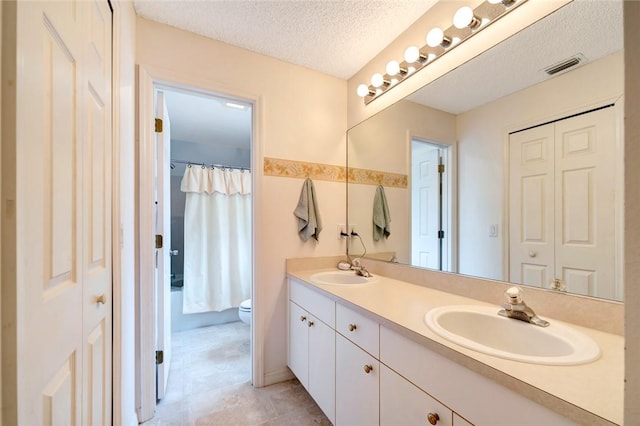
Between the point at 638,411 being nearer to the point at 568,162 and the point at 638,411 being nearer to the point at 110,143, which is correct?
the point at 568,162

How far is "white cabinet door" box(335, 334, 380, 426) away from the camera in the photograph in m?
1.07

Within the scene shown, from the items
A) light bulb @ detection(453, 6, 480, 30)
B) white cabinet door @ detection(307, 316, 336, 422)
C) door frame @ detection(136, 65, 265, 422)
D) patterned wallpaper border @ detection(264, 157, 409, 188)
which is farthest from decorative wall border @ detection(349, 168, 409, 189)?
door frame @ detection(136, 65, 265, 422)

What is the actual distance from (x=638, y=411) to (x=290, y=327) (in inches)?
69.1

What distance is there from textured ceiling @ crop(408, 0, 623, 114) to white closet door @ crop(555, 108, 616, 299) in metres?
0.25

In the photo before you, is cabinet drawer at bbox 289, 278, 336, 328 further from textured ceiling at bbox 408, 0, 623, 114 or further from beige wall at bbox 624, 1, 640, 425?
textured ceiling at bbox 408, 0, 623, 114

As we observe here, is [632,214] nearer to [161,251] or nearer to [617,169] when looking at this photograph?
[617,169]

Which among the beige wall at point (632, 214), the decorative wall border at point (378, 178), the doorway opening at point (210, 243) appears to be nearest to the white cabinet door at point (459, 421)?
the beige wall at point (632, 214)

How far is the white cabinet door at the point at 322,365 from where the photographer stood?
4.43ft

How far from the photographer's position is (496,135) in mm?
1194

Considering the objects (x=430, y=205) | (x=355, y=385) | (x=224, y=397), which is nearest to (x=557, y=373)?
(x=355, y=385)

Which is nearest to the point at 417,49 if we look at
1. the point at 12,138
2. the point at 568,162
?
the point at 568,162

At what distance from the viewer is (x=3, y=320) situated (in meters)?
0.41

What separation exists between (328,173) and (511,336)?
1.56 meters

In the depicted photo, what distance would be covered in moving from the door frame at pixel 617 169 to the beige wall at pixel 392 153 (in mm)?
325
